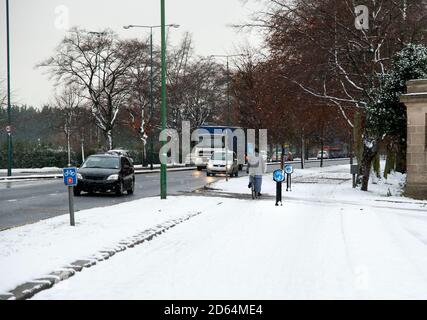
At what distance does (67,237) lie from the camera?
971 centimetres

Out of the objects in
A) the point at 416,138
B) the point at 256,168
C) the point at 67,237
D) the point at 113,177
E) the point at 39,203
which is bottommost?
the point at 39,203

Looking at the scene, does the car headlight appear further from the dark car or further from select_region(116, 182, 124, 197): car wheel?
select_region(116, 182, 124, 197): car wheel

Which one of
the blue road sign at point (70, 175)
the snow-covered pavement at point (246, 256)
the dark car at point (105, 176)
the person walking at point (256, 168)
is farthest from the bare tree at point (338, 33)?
the blue road sign at point (70, 175)

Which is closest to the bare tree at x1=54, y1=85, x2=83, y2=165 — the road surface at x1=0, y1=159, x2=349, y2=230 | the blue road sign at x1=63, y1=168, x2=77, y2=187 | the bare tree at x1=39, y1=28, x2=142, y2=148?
the bare tree at x1=39, y1=28, x2=142, y2=148

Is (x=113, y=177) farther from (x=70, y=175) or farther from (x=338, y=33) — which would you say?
(x=338, y=33)

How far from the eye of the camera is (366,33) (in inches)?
915

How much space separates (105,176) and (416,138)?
11129mm

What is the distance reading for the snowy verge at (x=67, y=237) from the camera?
719 centimetres

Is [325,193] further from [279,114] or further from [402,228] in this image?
[279,114]

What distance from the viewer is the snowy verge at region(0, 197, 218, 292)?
7188mm

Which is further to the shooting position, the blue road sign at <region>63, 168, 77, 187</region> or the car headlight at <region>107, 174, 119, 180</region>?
the car headlight at <region>107, 174, 119, 180</region>

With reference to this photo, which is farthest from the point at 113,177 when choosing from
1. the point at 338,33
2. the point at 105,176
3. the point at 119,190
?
the point at 338,33

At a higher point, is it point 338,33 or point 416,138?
point 338,33
